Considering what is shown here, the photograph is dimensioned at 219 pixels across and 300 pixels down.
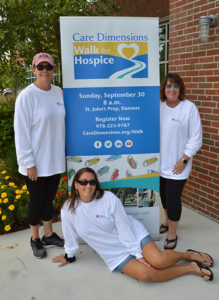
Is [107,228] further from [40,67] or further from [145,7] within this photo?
[145,7]

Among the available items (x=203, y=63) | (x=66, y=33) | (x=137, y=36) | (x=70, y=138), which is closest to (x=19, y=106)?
(x=70, y=138)

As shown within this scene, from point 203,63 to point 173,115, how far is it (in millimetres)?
1161

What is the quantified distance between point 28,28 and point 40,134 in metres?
2.75

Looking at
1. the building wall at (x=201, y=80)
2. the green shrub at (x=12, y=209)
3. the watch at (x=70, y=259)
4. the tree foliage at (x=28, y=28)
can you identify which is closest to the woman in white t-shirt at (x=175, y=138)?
the building wall at (x=201, y=80)

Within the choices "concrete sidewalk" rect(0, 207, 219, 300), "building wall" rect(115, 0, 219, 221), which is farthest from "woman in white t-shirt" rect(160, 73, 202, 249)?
"building wall" rect(115, 0, 219, 221)

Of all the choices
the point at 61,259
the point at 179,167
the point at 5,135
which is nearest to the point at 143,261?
the point at 61,259

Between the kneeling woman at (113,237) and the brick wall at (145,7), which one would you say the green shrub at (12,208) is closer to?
the kneeling woman at (113,237)

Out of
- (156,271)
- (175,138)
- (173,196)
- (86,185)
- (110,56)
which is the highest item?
(110,56)

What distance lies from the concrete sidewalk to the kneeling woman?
0.29 ft

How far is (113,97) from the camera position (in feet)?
8.86

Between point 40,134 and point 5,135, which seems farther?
point 5,135

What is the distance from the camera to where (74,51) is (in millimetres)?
2580

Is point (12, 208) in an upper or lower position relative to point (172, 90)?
lower

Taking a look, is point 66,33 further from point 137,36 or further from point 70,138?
point 70,138
